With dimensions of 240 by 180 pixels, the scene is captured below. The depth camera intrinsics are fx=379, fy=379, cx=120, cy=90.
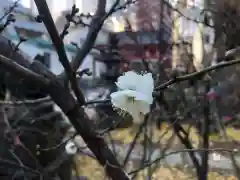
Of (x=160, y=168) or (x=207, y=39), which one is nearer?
(x=207, y=39)

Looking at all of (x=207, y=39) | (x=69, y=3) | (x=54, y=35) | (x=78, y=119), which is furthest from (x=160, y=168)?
(x=54, y=35)

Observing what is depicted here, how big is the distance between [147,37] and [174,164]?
68 cm

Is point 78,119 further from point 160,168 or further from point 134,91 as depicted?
point 160,168

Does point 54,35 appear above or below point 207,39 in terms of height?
below

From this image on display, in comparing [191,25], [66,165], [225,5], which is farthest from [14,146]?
[191,25]

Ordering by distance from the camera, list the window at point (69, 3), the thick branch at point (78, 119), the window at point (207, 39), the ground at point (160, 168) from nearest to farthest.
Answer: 1. the thick branch at point (78, 119)
2. the window at point (69, 3)
3. the window at point (207, 39)
4. the ground at point (160, 168)

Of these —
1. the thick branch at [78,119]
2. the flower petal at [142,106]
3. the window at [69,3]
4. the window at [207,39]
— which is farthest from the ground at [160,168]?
the flower petal at [142,106]

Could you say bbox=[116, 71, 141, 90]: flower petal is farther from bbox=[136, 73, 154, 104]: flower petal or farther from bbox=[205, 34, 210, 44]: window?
bbox=[205, 34, 210, 44]: window

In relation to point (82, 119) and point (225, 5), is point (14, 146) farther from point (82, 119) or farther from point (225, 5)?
point (225, 5)

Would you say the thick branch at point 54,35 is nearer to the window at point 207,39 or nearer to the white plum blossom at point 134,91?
the white plum blossom at point 134,91

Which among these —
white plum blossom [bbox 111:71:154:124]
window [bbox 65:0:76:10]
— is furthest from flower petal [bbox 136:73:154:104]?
window [bbox 65:0:76:10]

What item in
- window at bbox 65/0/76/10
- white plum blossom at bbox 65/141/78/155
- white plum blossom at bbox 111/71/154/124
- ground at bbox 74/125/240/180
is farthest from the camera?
ground at bbox 74/125/240/180

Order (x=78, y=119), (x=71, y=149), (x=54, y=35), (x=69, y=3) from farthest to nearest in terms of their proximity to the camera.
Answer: (x=71, y=149), (x=69, y=3), (x=78, y=119), (x=54, y=35)

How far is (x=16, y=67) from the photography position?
542 millimetres
